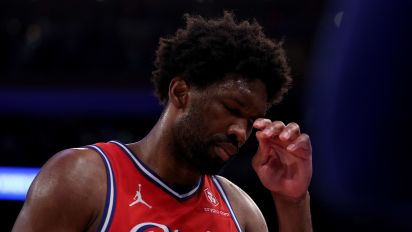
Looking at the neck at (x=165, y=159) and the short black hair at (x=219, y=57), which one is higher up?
the short black hair at (x=219, y=57)

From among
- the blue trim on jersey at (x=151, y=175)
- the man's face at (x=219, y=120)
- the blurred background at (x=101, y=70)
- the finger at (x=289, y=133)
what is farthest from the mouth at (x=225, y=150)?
the blurred background at (x=101, y=70)

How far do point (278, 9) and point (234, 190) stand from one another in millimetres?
6660

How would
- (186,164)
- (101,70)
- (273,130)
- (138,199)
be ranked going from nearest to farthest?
(273,130), (138,199), (186,164), (101,70)

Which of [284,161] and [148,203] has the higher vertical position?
[284,161]

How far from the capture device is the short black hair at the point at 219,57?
2.54 metres

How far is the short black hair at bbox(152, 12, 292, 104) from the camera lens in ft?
8.32

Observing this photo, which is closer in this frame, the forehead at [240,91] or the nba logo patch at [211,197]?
the forehead at [240,91]

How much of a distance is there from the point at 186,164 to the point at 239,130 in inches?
12.8

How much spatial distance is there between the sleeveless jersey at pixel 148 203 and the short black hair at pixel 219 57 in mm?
353

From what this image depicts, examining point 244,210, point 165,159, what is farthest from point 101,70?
point 165,159

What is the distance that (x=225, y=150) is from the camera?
2.40m

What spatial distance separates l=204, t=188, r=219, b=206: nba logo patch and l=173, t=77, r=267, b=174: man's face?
10.7 inches

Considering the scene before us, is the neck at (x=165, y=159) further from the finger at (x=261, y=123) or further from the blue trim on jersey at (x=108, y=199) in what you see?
the finger at (x=261, y=123)

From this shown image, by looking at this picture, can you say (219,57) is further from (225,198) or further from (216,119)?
(225,198)
